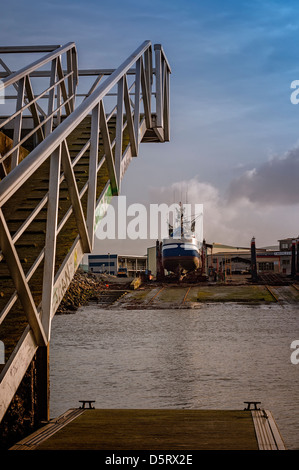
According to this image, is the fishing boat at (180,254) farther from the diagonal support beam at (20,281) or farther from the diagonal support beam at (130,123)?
the diagonal support beam at (20,281)

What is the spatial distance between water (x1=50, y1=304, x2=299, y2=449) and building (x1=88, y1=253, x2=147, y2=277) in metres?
71.2

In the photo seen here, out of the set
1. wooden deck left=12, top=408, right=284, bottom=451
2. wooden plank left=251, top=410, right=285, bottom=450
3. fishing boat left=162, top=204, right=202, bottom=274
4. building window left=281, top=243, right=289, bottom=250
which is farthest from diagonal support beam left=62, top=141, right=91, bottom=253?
building window left=281, top=243, right=289, bottom=250

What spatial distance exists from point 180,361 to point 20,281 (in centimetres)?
1514

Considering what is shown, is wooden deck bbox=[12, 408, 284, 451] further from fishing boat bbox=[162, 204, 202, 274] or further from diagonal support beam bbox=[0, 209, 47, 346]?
fishing boat bbox=[162, 204, 202, 274]

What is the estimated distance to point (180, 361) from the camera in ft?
61.0

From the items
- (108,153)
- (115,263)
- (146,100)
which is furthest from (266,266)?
(108,153)

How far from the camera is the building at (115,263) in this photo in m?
105

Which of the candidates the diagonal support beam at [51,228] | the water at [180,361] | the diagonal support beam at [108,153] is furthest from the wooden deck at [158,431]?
the water at [180,361]

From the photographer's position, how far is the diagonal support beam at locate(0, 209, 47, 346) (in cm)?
371

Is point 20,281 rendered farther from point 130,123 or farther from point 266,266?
point 266,266

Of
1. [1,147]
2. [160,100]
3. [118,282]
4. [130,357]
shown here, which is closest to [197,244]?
[118,282]
